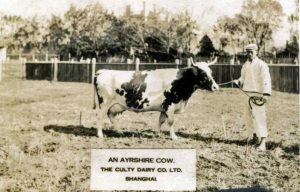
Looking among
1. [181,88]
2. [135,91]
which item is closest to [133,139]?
[135,91]

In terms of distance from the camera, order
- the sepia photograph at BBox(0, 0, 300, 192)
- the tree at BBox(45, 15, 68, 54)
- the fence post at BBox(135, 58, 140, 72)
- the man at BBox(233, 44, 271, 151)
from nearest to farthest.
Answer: the sepia photograph at BBox(0, 0, 300, 192) → the man at BBox(233, 44, 271, 151) → the tree at BBox(45, 15, 68, 54) → the fence post at BBox(135, 58, 140, 72)

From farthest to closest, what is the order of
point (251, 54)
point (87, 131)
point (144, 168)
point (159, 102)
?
point (87, 131)
point (159, 102)
point (251, 54)
point (144, 168)

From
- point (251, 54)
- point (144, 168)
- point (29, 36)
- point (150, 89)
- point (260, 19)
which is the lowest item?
point (144, 168)

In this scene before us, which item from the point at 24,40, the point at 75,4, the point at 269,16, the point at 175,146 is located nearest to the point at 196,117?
the point at 175,146

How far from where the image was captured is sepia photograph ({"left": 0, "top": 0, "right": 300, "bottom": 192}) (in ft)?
10.1

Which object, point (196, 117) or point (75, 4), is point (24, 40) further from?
point (196, 117)

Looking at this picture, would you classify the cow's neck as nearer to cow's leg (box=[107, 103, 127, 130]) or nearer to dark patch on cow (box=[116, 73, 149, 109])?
dark patch on cow (box=[116, 73, 149, 109])

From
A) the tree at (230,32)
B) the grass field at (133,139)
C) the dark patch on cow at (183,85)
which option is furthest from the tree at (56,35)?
the tree at (230,32)

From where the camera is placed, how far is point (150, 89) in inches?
133

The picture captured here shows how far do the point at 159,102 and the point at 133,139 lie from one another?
0.36 meters

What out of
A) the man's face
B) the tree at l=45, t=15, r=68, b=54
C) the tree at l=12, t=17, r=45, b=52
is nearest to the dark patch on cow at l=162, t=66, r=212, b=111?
the man's face

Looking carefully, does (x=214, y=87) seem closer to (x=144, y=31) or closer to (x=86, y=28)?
(x=144, y=31)

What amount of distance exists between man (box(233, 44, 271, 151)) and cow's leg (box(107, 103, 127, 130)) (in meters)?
0.93

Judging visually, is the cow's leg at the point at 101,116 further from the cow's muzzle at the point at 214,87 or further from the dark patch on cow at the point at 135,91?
the cow's muzzle at the point at 214,87
